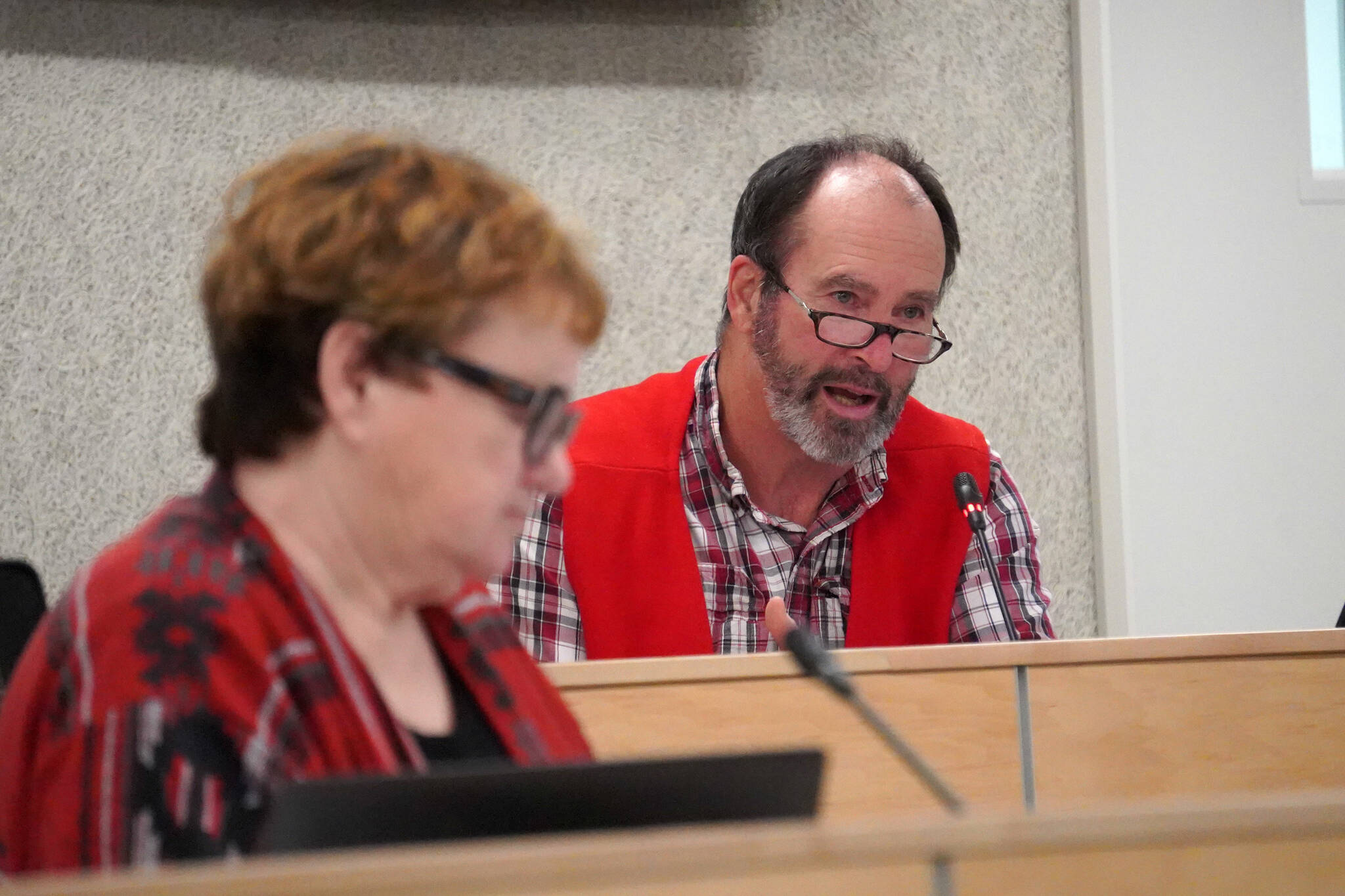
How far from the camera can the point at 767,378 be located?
1564mm

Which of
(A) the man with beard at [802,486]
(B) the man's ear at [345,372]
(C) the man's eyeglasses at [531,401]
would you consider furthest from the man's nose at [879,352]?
(B) the man's ear at [345,372]

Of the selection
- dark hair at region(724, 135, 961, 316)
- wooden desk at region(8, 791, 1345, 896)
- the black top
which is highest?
dark hair at region(724, 135, 961, 316)

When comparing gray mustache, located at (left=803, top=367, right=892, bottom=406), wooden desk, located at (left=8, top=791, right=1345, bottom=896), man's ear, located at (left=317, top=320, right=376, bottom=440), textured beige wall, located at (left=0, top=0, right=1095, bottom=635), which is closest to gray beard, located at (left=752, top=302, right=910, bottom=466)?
gray mustache, located at (left=803, top=367, right=892, bottom=406)

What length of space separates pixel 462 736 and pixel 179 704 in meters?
0.22

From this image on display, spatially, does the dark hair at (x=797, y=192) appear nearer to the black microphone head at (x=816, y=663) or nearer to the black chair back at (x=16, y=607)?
the black microphone head at (x=816, y=663)

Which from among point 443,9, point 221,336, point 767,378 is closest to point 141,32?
point 443,9

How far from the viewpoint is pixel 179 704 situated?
0.57 m

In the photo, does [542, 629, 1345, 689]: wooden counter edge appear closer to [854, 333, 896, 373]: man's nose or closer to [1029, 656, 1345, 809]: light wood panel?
[1029, 656, 1345, 809]: light wood panel

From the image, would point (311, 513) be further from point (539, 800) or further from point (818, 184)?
point (818, 184)

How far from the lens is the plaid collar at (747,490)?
1539mm

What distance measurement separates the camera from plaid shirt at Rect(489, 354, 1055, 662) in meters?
1.48

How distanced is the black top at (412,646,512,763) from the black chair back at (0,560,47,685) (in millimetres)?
704

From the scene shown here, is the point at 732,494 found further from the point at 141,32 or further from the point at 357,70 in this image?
the point at 141,32

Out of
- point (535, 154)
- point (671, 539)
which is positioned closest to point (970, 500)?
point (671, 539)
